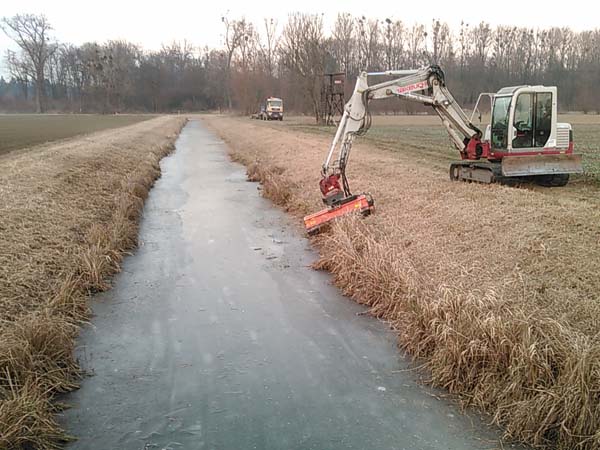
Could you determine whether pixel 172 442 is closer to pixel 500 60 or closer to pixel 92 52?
pixel 500 60

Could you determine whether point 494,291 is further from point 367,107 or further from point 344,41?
point 344,41

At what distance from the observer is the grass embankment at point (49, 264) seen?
188 inches

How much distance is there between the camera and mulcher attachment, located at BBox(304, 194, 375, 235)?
10.4 meters

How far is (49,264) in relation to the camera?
830cm

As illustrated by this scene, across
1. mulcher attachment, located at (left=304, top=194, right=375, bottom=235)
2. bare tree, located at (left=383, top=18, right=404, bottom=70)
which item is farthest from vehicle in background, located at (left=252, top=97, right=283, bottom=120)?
mulcher attachment, located at (left=304, top=194, right=375, bottom=235)

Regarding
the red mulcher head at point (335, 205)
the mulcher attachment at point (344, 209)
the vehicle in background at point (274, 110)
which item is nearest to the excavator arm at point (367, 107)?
the red mulcher head at point (335, 205)

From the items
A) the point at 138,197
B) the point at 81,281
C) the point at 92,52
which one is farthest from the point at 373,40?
the point at 81,281

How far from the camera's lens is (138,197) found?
1505 cm

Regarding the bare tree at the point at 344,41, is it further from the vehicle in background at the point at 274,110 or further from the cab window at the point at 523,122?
the cab window at the point at 523,122

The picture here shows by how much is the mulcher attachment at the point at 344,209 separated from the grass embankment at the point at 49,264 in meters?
3.60

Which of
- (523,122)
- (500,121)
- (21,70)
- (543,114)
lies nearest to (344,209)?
(500,121)

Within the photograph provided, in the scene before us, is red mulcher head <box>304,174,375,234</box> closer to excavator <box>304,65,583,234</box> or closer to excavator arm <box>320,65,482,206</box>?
excavator arm <box>320,65,482,206</box>

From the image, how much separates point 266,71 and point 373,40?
20.1 metres

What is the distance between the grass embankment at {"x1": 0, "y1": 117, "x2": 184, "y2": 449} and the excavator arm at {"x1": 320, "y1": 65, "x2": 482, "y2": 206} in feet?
13.7
